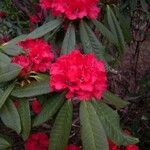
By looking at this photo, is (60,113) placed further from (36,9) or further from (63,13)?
(36,9)

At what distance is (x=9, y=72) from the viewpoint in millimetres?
1760

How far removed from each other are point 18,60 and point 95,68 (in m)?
0.34

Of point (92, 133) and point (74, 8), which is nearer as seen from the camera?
point (92, 133)

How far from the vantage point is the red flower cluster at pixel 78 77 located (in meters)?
1.67

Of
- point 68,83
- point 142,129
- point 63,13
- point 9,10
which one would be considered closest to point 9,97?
point 68,83

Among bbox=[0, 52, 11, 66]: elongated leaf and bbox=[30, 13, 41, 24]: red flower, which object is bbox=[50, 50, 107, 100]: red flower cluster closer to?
bbox=[0, 52, 11, 66]: elongated leaf

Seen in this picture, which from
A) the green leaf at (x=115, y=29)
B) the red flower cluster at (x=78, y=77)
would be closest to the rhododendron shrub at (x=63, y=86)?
the red flower cluster at (x=78, y=77)

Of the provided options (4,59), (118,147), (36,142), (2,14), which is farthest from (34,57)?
(2,14)

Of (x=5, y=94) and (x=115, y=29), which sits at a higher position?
(x=115, y=29)

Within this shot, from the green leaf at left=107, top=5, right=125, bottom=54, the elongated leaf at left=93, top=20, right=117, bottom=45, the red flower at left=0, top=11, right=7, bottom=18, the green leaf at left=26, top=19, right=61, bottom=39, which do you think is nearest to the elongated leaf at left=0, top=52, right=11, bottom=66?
the green leaf at left=26, top=19, right=61, bottom=39

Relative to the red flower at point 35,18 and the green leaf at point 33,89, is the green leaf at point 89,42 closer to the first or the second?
the green leaf at point 33,89

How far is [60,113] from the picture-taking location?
5.72 feet

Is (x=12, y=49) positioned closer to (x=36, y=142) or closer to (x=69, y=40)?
(x=69, y=40)

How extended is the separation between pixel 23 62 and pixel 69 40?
0.98 ft
